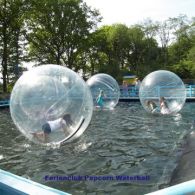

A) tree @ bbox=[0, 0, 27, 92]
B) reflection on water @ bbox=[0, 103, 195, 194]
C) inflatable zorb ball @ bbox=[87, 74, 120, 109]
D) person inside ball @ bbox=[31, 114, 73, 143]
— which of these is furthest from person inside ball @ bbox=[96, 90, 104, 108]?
tree @ bbox=[0, 0, 27, 92]

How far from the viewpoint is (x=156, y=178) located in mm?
6516

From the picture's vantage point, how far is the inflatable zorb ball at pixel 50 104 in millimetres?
6648

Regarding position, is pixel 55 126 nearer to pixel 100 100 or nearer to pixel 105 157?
pixel 105 157

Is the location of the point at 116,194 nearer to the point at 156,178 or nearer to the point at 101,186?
the point at 101,186

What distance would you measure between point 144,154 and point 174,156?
82 cm

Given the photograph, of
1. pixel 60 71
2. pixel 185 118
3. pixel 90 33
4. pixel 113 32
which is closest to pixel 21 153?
pixel 60 71

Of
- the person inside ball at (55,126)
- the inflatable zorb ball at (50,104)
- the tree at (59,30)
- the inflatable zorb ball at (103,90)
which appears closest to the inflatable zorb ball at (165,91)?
the inflatable zorb ball at (103,90)

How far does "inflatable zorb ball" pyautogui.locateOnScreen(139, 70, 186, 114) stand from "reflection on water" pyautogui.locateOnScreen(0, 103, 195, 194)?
6.93 feet

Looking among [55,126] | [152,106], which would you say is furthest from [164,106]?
[55,126]

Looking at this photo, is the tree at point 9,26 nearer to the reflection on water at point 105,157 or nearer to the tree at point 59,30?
the tree at point 59,30

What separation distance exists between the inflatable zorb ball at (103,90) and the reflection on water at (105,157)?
172 inches

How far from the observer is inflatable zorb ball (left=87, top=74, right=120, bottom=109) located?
54.7 ft

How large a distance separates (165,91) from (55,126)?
28.6ft

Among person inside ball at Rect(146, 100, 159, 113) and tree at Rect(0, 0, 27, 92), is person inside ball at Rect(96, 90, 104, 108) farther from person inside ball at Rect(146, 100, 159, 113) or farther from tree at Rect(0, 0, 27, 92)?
tree at Rect(0, 0, 27, 92)
